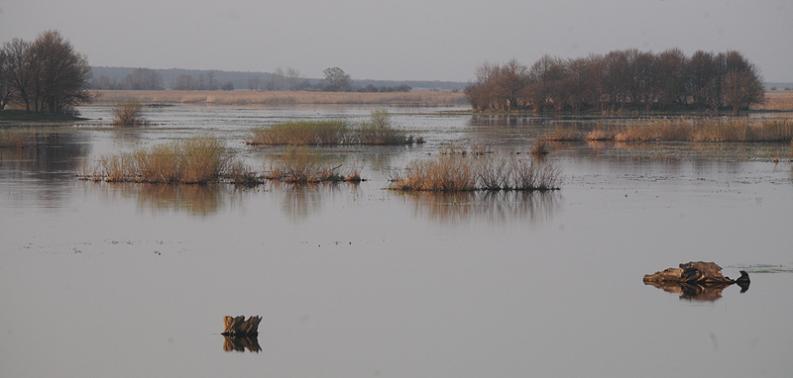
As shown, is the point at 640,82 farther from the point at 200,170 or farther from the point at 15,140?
the point at 200,170

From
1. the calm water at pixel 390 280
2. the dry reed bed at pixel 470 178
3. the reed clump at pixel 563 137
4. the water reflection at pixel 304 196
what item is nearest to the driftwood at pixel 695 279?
the calm water at pixel 390 280

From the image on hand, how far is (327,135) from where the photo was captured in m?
44.4

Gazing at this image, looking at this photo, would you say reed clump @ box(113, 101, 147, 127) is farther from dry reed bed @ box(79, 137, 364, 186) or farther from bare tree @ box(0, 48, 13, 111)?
dry reed bed @ box(79, 137, 364, 186)

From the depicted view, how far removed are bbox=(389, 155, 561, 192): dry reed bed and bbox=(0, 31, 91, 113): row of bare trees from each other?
147ft

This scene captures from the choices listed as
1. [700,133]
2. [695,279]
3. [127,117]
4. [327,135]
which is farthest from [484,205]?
[127,117]

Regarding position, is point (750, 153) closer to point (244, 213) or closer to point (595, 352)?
point (244, 213)

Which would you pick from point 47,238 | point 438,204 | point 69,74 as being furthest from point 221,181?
point 69,74

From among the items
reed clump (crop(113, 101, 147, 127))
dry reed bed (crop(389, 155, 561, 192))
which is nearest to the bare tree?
reed clump (crop(113, 101, 147, 127))

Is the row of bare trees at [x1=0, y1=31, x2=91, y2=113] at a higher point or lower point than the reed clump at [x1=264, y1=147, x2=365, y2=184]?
higher

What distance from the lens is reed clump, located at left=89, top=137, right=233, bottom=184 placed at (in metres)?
29.2

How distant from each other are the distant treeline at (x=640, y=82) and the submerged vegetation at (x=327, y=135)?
139ft

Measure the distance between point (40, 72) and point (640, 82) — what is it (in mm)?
42179

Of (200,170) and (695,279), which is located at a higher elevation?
(200,170)

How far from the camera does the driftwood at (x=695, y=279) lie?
16.0m
